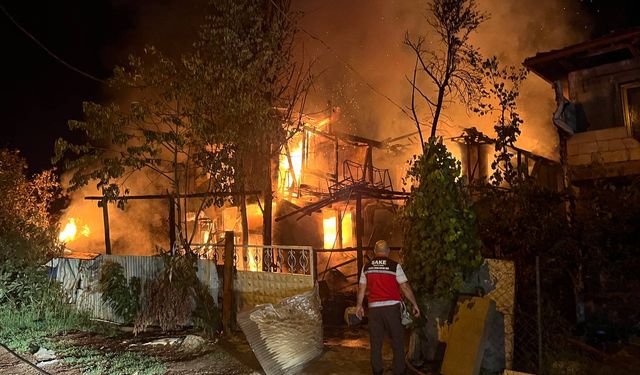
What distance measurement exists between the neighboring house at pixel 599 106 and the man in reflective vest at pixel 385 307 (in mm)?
7627

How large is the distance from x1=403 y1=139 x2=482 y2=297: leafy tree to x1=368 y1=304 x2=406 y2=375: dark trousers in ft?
2.98

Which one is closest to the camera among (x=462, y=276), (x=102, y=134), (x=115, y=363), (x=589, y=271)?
(x=462, y=276)

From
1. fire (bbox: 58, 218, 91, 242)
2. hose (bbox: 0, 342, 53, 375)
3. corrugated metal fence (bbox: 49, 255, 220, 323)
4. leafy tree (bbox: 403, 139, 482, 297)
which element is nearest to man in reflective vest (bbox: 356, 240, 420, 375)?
leafy tree (bbox: 403, 139, 482, 297)

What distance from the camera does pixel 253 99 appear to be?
1064 centimetres

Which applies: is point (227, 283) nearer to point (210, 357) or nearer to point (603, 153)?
point (210, 357)

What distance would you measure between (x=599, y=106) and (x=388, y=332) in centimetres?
917

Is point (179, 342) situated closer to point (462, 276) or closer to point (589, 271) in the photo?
point (462, 276)

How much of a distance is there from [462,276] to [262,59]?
6.70 m

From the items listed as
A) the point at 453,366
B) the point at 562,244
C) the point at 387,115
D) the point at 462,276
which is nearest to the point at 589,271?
the point at 562,244

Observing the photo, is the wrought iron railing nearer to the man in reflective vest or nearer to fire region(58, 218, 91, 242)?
the man in reflective vest

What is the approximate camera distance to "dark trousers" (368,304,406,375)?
6.12 metres

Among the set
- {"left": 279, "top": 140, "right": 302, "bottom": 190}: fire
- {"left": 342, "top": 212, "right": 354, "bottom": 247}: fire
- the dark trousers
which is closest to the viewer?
the dark trousers

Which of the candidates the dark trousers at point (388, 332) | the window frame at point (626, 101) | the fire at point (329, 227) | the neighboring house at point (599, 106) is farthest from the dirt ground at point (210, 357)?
the fire at point (329, 227)

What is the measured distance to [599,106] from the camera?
11812 millimetres
